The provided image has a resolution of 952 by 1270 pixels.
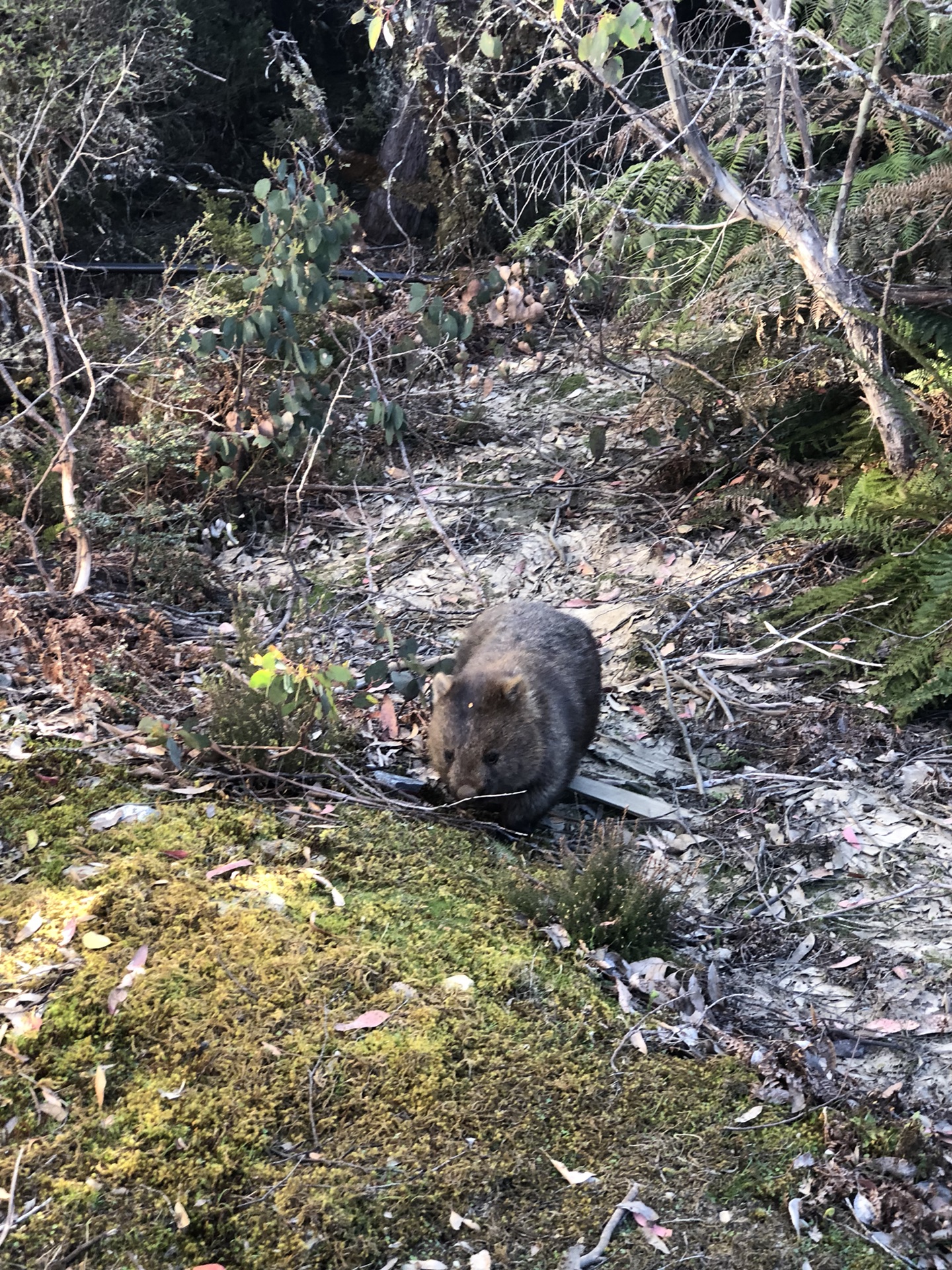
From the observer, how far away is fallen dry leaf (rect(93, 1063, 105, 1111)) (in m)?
3.00

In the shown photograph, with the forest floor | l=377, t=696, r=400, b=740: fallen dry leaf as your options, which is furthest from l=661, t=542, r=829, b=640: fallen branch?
l=377, t=696, r=400, b=740: fallen dry leaf

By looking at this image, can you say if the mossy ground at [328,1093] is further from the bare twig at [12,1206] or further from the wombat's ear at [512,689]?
the wombat's ear at [512,689]

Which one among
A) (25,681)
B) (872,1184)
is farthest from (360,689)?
(872,1184)

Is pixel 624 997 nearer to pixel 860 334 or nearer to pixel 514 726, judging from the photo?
pixel 514 726

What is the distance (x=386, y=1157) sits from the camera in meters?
3.01

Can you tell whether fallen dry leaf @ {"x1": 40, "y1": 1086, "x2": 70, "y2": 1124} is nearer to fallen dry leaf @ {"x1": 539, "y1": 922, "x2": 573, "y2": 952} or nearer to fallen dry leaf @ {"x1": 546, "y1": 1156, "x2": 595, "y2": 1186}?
fallen dry leaf @ {"x1": 546, "y1": 1156, "x2": 595, "y2": 1186}

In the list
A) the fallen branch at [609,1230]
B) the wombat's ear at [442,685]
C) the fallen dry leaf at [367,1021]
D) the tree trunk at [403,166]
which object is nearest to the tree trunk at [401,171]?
the tree trunk at [403,166]

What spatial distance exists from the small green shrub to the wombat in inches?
34.2

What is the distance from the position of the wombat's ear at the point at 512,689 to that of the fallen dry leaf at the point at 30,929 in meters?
2.35

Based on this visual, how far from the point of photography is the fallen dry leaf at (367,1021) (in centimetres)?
339

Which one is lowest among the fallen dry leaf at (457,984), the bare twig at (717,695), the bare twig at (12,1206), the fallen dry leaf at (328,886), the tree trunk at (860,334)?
the fallen dry leaf at (457,984)

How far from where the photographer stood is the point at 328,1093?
3.16 m

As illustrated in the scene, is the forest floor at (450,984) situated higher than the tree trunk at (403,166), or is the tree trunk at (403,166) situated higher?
the tree trunk at (403,166)

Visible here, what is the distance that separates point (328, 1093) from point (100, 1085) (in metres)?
0.64
